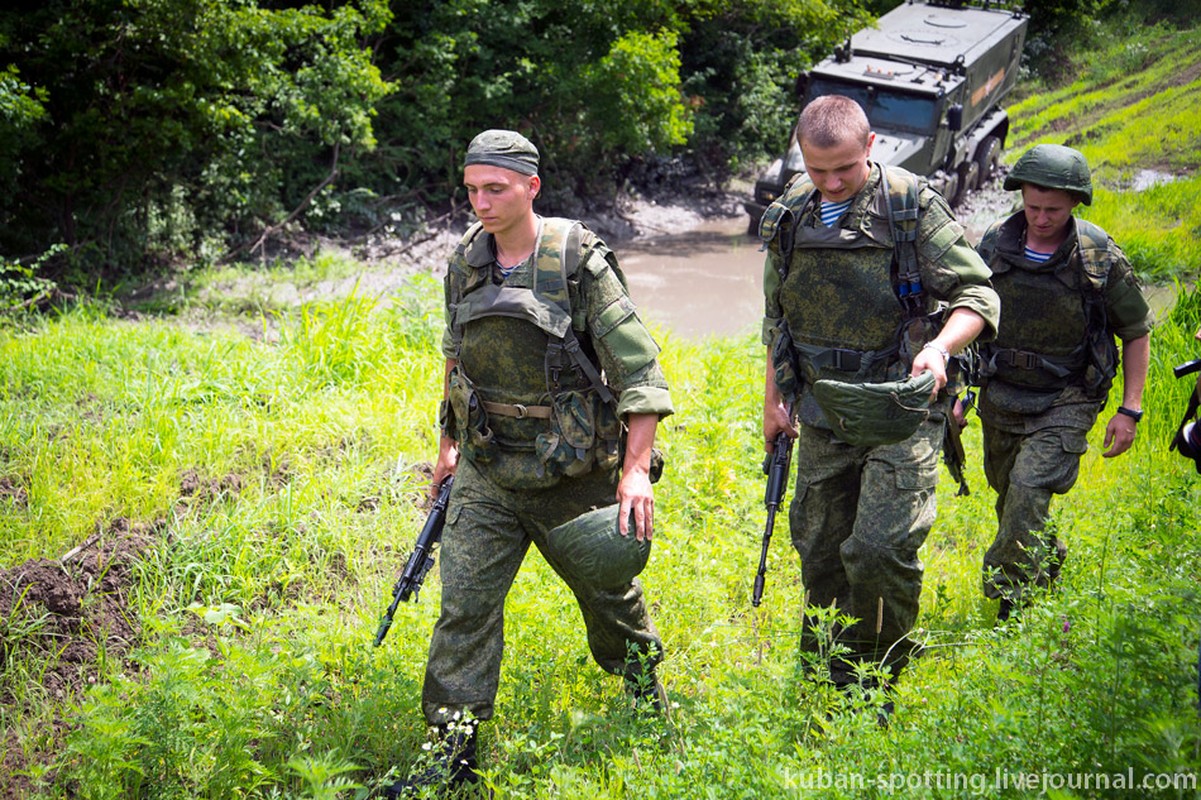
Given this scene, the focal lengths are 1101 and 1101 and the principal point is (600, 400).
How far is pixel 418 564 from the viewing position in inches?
142

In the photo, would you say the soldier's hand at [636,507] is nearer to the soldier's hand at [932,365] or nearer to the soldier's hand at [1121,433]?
the soldier's hand at [932,365]

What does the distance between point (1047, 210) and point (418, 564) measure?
273cm

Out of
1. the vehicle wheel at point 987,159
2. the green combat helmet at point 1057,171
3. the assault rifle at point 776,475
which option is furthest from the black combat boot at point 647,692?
the vehicle wheel at point 987,159

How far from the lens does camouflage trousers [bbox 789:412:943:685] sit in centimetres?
359

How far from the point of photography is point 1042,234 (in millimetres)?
4359

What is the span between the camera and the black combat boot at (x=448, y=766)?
10.5 feet

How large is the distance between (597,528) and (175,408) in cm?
380

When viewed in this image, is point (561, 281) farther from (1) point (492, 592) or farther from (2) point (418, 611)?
(2) point (418, 611)

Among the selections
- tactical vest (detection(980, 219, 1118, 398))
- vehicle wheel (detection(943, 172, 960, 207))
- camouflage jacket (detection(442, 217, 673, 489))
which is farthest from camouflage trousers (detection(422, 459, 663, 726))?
vehicle wheel (detection(943, 172, 960, 207))

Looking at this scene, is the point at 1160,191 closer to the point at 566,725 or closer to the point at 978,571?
the point at 978,571

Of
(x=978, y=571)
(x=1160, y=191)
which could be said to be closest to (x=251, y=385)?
(x=978, y=571)

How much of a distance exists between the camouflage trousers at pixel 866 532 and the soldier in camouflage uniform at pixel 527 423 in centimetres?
66

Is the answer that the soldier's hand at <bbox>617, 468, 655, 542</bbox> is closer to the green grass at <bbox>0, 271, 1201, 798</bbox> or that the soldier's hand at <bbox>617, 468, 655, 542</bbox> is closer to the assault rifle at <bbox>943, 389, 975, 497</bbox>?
the green grass at <bbox>0, 271, 1201, 798</bbox>

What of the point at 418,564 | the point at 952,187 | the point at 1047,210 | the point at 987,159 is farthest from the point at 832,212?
the point at 987,159
